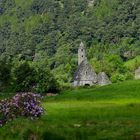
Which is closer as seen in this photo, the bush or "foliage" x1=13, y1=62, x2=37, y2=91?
"foliage" x1=13, y1=62, x2=37, y2=91

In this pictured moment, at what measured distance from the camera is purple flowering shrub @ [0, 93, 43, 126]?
108 ft

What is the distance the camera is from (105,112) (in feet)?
154

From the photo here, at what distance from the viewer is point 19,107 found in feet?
111

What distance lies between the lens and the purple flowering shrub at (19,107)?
32.8 meters

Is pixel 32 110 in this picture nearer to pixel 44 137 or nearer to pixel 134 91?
pixel 44 137

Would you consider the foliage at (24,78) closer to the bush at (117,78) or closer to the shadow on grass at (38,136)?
the bush at (117,78)

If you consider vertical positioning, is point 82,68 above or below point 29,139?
above

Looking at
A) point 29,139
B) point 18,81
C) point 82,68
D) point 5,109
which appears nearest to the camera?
point 29,139

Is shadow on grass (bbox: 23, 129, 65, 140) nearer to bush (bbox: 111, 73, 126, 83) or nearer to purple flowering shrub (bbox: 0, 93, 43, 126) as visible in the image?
purple flowering shrub (bbox: 0, 93, 43, 126)

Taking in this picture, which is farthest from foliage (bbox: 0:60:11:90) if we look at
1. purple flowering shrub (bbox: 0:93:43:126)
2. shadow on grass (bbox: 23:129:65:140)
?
shadow on grass (bbox: 23:129:65:140)

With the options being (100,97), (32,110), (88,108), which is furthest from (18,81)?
(32,110)

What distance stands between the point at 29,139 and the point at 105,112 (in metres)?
22.8

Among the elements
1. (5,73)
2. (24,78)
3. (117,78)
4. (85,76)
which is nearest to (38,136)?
(24,78)

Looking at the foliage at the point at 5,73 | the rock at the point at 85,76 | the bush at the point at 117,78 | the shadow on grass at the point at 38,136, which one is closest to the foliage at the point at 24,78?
the foliage at the point at 5,73
